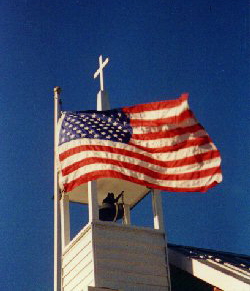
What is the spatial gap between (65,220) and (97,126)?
2.36 metres

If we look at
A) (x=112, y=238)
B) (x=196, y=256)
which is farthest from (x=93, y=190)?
(x=196, y=256)

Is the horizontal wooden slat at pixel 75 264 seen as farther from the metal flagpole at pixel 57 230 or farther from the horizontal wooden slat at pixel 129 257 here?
the metal flagpole at pixel 57 230

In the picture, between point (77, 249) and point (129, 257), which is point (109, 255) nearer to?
point (129, 257)

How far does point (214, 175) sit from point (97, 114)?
318 centimetres

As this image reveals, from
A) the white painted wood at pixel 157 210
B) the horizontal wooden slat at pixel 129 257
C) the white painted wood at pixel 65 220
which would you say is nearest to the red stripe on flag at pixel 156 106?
the white painted wood at pixel 157 210

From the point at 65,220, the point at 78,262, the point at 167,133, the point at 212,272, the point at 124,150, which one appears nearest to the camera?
the point at 212,272

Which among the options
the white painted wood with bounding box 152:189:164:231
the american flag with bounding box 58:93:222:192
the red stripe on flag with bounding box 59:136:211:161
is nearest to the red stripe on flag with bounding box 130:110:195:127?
the american flag with bounding box 58:93:222:192

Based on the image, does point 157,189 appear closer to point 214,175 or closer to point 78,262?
point 214,175

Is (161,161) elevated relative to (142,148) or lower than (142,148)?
lower

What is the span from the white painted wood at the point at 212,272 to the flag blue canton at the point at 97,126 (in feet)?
9.82

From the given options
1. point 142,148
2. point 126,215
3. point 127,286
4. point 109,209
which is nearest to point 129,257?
point 127,286

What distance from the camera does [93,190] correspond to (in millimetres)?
17969

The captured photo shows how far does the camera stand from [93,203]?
17.6 m

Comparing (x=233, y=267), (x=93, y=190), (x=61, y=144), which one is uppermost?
(x=61, y=144)
